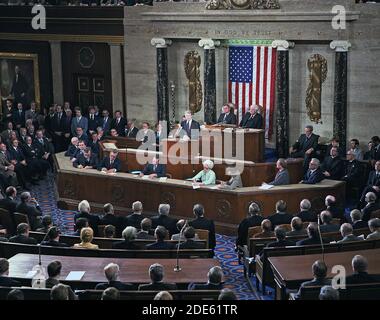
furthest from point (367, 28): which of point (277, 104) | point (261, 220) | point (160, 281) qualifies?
point (160, 281)

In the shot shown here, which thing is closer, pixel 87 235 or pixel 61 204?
pixel 87 235

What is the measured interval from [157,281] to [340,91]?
9.91 m

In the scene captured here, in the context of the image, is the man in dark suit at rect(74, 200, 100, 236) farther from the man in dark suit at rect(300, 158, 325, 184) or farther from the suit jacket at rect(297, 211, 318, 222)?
the man in dark suit at rect(300, 158, 325, 184)

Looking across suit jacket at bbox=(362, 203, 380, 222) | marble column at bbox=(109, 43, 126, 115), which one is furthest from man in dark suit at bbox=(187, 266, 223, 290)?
marble column at bbox=(109, 43, 126, 115)

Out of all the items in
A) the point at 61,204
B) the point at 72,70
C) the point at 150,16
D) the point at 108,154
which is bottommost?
the point at 61,204

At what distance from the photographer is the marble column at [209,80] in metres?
18.8

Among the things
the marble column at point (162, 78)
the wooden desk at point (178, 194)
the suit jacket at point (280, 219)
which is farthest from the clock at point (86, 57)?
the suit jacket at point (280, 219)

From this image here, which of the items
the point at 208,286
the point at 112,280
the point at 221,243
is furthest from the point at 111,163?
the point at 208,286

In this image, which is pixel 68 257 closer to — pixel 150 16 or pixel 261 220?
pixel 261 220

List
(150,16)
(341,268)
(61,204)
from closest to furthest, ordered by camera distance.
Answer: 1. (341,268)
2. (61,204)
3. (150,16)

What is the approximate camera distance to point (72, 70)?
71.7 ft

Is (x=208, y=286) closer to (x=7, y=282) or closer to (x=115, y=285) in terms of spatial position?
(x=115, y=285)

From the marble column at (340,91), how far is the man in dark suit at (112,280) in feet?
32.1

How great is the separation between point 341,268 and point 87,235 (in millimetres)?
3724
